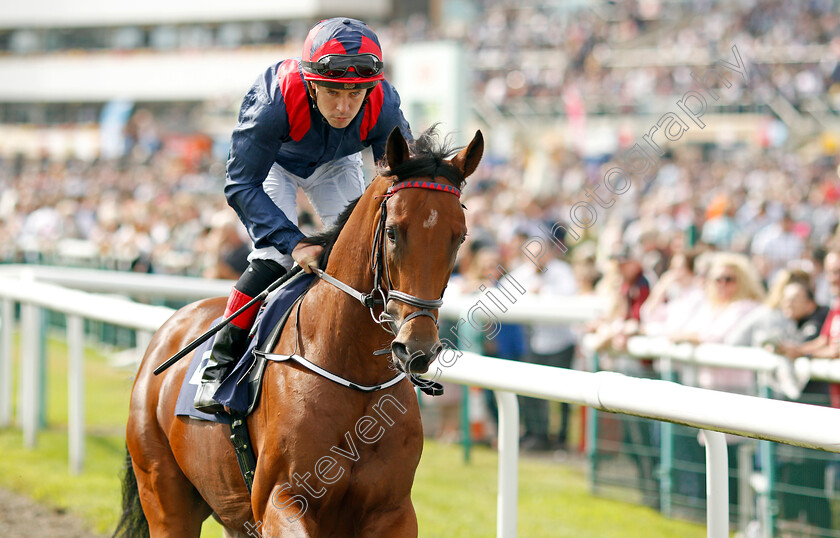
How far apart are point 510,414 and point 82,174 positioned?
25.4 metres

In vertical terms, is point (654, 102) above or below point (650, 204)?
above

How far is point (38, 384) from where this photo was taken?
22.1 ft

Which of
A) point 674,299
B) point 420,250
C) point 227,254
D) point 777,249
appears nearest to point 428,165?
point 420,250

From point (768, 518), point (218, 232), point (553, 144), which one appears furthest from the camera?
point (553, 144)

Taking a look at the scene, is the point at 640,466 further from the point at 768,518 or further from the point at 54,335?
the point at 54,335

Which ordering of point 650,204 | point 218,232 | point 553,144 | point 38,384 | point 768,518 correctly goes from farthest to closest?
point 553,144 < point 650,204 < point 218,232 < point 38,384 < point 768,518

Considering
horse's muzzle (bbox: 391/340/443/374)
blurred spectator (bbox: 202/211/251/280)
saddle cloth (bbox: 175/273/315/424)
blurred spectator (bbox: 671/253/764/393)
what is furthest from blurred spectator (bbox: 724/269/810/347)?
blurred spectator (bbox: 202/211/251/280)

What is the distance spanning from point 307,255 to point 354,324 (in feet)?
0.94

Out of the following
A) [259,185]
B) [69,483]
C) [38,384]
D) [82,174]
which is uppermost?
[82,174]

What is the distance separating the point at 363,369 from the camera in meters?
2.71

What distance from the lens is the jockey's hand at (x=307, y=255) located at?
2844 millimetres

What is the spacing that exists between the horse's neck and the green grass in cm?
184

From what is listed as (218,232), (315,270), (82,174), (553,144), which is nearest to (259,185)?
(315,270)

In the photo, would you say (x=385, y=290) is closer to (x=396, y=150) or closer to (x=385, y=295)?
(x=385, y=295)
